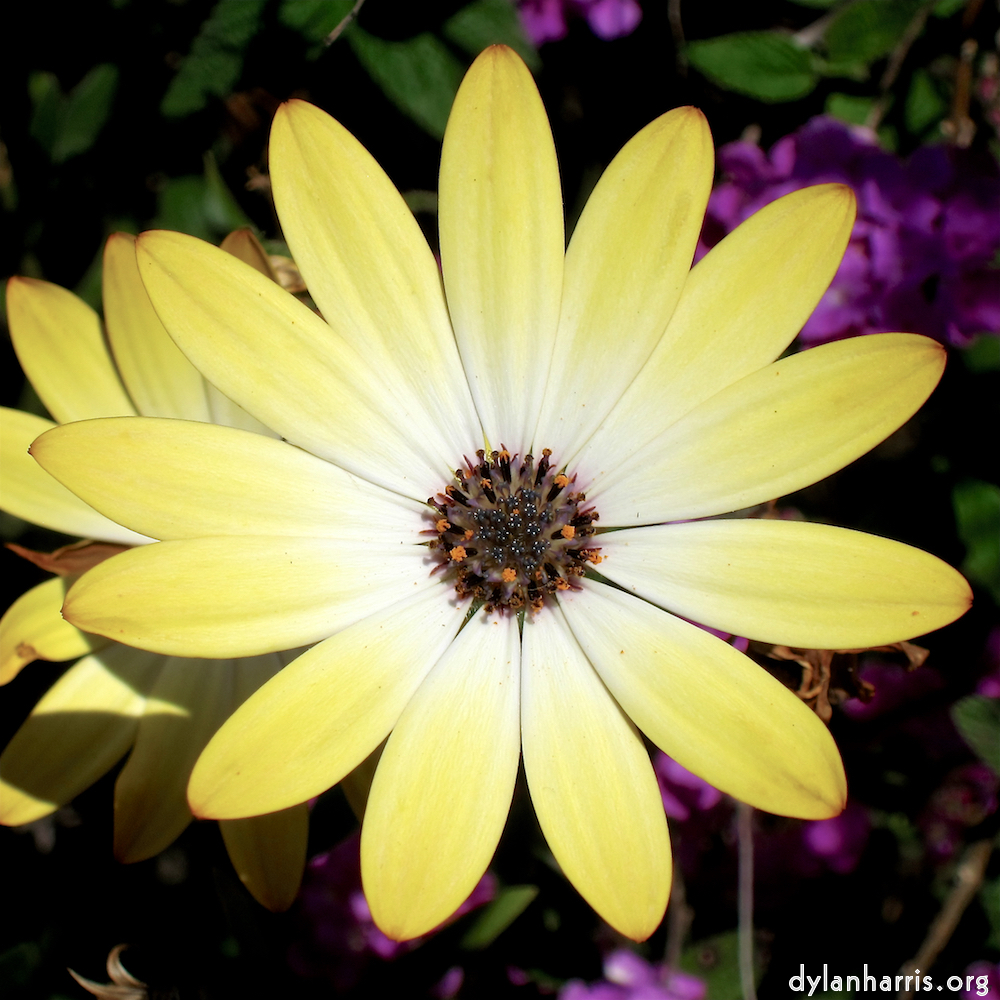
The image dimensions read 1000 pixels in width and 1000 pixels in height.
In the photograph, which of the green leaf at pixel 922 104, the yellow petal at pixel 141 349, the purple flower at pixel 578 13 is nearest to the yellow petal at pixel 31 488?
the yellow petal at pixel 141 349

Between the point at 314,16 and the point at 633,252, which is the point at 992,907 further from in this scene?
the point at 314,16

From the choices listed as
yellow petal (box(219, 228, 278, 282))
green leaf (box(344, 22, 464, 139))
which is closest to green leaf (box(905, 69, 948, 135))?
green leaf (box(344, 22, 464, 139))

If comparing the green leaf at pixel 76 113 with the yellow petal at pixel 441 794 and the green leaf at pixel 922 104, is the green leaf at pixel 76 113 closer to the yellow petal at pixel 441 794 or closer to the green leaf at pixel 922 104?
the yellow petal at pixel 441 794

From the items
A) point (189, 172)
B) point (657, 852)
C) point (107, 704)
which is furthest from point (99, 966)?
point (189, 172)

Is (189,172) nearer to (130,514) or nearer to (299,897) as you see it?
(130,514)

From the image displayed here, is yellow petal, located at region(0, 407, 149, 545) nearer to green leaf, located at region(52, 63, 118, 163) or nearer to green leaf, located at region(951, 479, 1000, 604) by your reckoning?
green leaf, located at region(52, 63, 118, 163)

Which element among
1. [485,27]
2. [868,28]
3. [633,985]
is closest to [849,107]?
[868,28]
